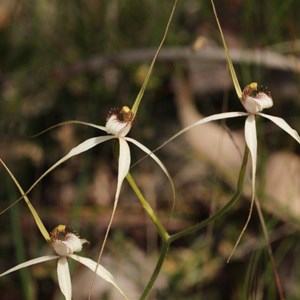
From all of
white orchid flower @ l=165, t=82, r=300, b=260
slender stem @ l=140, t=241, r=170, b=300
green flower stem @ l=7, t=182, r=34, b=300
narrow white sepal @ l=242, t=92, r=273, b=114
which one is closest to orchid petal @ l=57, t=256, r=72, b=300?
slender stem @ l=140, t=241, r=170, b=300

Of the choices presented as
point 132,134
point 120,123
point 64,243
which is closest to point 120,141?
point 120,123

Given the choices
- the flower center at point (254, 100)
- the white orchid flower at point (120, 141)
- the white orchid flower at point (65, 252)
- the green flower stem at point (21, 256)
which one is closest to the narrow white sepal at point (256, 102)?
the flower center at point (254, 100)

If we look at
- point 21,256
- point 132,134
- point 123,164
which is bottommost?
point 21,256

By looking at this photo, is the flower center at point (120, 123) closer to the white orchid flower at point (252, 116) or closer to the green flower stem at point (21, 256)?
the white orchid flower at point (252, 116)

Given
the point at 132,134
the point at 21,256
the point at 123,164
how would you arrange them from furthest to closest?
1. the point at 132,134
2. the point at 21,256
3. the point at 123,164

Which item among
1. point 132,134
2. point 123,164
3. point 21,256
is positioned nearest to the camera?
point 123,164

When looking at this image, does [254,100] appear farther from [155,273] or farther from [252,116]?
[155,273]
